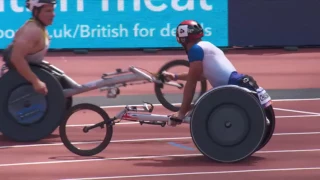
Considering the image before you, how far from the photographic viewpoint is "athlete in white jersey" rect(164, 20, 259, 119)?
10.2 m

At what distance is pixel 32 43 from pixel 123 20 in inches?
440

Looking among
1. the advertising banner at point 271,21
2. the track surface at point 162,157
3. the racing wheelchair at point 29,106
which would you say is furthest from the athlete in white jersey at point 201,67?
the advertising banner at point 271,21

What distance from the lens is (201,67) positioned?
10258 millimetres

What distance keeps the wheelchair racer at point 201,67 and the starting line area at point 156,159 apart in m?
0.73

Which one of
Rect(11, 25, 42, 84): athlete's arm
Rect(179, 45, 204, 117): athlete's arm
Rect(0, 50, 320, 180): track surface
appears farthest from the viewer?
Rect(11, 25, 42, 84): athlete's arm

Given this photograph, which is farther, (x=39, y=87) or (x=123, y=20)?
(x=123, y=20)

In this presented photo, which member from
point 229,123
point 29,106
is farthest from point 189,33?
point 29,106

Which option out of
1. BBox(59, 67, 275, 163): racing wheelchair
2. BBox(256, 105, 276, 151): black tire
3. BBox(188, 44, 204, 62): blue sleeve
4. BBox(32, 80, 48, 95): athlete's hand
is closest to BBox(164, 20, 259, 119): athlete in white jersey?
BBox(188, 44, 204, 62): blue sleeve

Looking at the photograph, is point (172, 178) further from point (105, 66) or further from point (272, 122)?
point (105, 66)

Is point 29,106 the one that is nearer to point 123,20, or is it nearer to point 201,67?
point 201,67

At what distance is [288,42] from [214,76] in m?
13.3

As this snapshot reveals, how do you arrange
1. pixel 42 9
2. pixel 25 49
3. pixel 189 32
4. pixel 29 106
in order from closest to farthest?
pixel 189 32
pixel 25 49
pixel 42 9
pixel 29 106

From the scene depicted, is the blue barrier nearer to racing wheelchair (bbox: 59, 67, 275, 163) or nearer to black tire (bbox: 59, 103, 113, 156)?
black tire (bbox: 59, 103, 113, 156)

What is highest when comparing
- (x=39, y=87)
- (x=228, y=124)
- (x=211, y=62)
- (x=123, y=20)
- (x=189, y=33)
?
(x=189, y=33)
